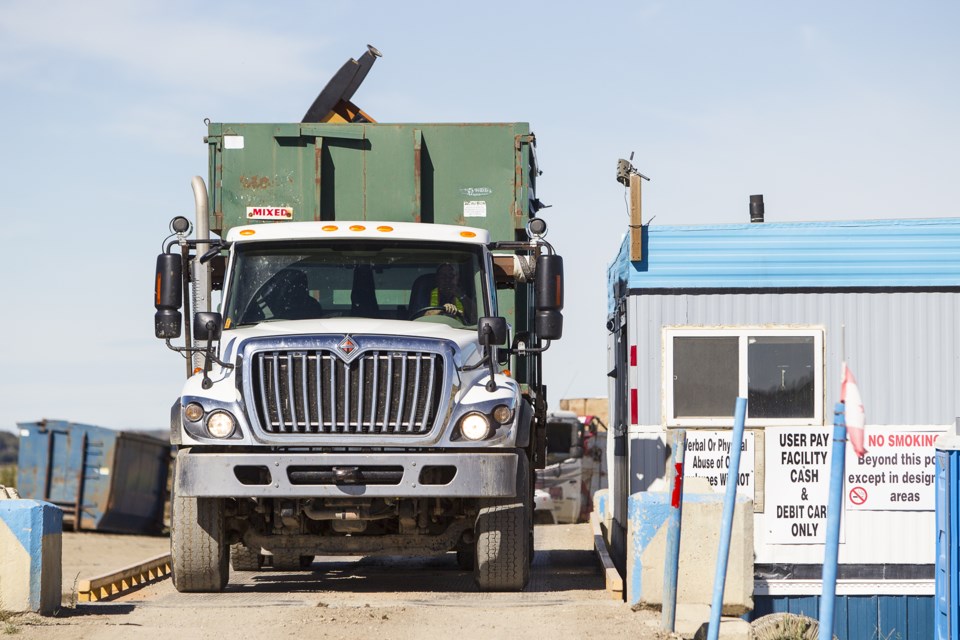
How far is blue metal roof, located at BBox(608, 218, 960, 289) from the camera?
1355cm

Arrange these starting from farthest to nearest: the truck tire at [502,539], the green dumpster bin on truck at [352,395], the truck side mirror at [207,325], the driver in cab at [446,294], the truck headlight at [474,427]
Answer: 1. the driver in cab at [446,294]
2. the truck side mirror at [207,325]
3. the truck tire at [502,539]
4. the truck headlight at [474,427]
5. the green dumpster bin on truck at [352,395]

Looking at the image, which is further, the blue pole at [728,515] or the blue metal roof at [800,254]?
the blue metal roof at [800,254]

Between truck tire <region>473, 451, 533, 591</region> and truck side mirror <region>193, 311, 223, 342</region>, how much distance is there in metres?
2.33

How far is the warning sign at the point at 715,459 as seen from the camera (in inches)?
527

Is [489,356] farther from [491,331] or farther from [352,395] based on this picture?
[352,395]

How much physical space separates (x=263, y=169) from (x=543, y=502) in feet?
42.3

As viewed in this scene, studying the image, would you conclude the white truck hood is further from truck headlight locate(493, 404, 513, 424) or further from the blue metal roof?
the blue metal roof

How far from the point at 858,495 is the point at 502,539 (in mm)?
4795

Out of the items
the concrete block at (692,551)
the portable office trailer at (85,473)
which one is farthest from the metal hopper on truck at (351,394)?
the portable office trailer at (85,473)

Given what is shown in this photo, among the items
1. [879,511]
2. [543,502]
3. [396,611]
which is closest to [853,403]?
[396,611]

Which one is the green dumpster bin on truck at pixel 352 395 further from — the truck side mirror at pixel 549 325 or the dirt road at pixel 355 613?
the dirt road at pixel 355 613

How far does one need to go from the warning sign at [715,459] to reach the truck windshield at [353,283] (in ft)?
11.0

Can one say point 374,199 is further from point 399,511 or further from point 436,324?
point 399,511

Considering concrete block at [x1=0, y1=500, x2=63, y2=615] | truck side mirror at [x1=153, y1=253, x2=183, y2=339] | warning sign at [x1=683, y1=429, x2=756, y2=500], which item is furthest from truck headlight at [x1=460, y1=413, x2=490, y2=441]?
warning sign at [x1=683, y1=429, x2=756, y2=500]
